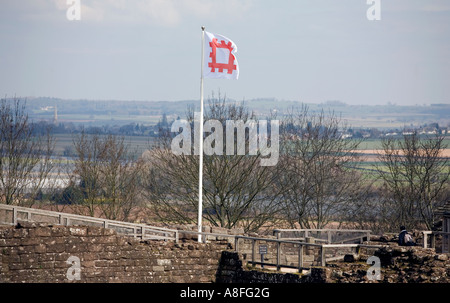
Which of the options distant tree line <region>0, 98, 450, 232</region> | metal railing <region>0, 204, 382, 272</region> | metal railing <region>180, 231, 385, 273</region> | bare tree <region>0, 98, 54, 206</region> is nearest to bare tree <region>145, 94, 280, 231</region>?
distant tree line <region>0, 98, 450, 232</region>

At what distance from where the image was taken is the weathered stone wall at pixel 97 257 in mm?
23812

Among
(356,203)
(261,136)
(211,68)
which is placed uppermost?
(211,68)

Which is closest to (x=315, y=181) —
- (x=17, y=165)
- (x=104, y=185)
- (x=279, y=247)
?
(x=104, y=185)

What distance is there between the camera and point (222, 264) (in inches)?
1109

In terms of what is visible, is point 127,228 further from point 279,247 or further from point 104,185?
point 104,185

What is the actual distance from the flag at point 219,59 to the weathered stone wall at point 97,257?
28.2 ft

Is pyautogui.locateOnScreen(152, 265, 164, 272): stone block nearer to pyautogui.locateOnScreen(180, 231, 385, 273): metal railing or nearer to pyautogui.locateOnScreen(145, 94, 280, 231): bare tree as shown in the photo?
pyautogui.locateOnScreen(180, 231, 385, 273): metal railing

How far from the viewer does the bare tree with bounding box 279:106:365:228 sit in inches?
2073

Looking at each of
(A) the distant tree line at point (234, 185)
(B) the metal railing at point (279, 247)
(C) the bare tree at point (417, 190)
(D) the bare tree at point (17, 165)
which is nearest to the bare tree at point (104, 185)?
(A) the distant tree line at point (234, 185)

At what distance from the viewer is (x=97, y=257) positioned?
25578 mm

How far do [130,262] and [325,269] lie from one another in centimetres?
630

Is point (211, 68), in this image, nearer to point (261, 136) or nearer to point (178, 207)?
point (178, 207)

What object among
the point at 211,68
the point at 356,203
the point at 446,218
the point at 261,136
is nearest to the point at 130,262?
the point at 211,68

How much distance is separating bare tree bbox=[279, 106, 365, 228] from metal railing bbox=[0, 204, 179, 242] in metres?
21.4
